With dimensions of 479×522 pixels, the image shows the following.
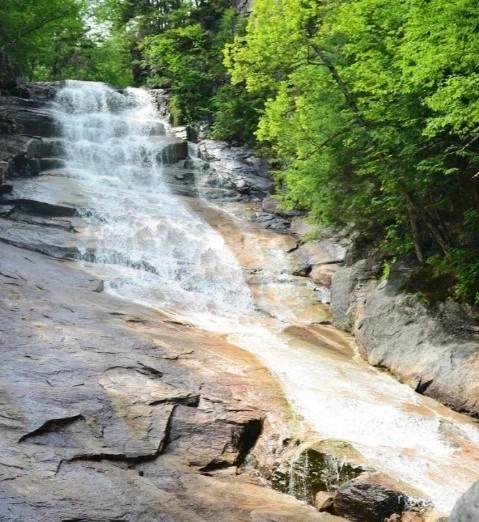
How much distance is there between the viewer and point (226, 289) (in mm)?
15180

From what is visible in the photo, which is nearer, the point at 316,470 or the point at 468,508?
the point at 468,508

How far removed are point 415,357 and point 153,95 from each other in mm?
24999

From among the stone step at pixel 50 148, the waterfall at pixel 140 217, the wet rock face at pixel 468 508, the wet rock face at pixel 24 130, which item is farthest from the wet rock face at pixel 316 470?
the stone step at pixel 50 148

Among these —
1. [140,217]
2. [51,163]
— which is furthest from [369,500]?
[51,163]

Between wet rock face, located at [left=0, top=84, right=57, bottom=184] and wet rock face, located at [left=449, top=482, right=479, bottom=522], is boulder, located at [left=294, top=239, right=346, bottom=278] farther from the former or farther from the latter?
wet rock face, located at [left=449, top=482, right=479, bottom=522]

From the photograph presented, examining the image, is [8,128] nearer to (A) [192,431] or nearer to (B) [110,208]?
(B) [110,208]

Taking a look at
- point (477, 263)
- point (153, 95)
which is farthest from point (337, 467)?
point (153, 95)

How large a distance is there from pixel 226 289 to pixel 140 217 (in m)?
4.85

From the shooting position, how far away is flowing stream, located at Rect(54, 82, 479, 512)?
7.60m

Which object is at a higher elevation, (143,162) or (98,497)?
(143,162)

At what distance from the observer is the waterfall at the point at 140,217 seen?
1439 centimetres

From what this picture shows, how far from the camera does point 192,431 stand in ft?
23.5

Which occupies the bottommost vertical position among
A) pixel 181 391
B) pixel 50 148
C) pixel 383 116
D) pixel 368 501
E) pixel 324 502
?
pixel 324 502

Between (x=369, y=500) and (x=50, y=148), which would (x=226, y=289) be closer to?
(x=369, y=500)
